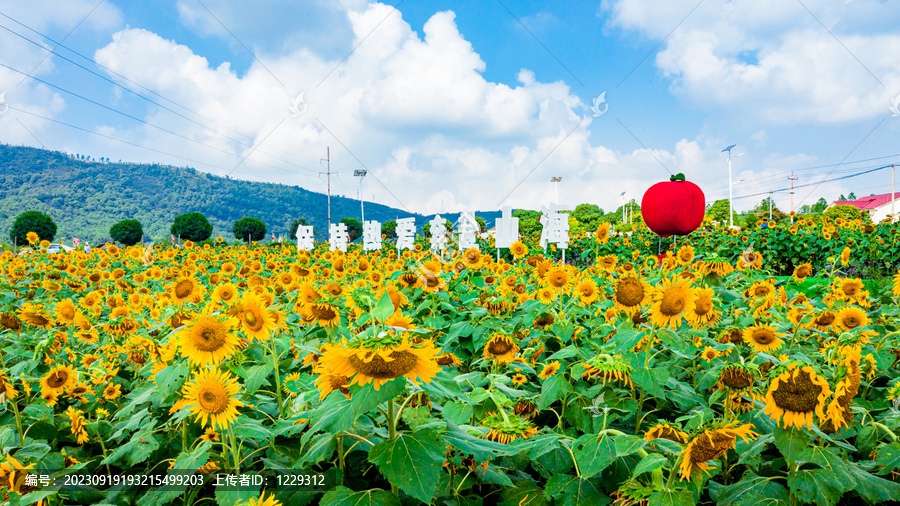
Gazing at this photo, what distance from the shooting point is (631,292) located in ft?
6.53

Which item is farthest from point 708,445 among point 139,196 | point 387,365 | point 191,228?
point 139,196

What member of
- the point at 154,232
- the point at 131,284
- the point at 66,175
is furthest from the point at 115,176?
the point at 131,284

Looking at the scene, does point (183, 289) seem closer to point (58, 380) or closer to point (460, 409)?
point (58, 380)

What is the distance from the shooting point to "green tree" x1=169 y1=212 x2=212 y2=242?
24.1 metres

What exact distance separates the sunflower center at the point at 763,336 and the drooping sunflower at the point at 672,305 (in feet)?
1.69

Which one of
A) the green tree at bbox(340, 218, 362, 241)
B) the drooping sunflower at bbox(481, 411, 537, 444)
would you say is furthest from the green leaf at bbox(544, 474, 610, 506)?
the green tree at bbox(340, 218, 362, 241)

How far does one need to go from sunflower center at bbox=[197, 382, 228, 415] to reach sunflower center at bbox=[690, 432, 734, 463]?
4.08 ft

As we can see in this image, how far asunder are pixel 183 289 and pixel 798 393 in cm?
267

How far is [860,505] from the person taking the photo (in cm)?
160

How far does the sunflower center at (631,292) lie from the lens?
6.51ft

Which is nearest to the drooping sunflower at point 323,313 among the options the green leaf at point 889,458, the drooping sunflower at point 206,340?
the drooping sunflower at point 206,340

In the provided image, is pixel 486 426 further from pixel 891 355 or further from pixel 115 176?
pixel 115 176

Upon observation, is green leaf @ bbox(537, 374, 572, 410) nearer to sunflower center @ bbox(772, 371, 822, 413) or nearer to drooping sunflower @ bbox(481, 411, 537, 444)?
drooping sunflower @ bbox(481, 411, 537, 444)

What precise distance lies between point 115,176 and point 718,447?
8924 cm
